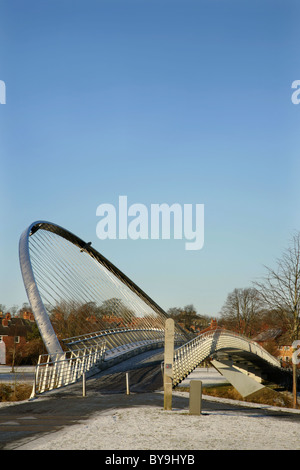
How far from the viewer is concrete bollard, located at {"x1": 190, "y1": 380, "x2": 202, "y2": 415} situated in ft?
46.5

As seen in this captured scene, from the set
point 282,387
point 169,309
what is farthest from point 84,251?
point 169,309

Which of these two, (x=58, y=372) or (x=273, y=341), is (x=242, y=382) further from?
(x=273, y=341)

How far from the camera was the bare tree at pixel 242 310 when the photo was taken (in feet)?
278

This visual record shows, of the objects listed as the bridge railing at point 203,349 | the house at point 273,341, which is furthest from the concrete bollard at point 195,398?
the house at point 273,341

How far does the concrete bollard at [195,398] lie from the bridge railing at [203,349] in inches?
334

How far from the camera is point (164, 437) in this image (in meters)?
10.7

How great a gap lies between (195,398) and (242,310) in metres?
75.4

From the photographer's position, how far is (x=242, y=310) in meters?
87.8

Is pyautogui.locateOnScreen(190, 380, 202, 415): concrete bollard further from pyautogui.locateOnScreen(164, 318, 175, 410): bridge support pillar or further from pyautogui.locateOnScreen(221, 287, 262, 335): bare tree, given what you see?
pyautogui.locateOnScreen(221, 287, 262, 335): bare tree

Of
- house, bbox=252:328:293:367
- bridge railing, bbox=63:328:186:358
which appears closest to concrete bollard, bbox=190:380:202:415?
bridge railing, bbox=63:328:186:358

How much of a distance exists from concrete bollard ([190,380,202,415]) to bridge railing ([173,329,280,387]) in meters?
8.48

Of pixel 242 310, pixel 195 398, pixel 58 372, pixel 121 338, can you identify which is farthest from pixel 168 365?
pixel 242 310
